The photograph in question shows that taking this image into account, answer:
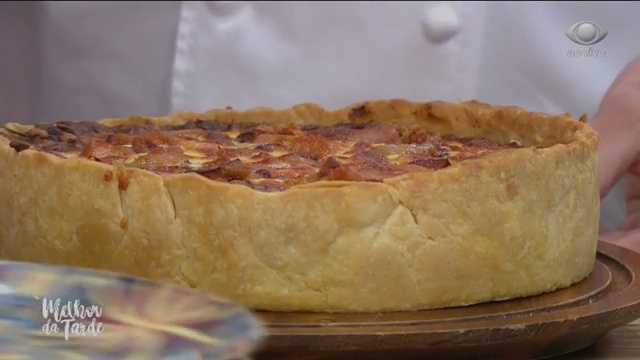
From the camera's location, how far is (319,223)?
1170 millimetres

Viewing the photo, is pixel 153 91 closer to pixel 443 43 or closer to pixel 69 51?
pixel 69 51

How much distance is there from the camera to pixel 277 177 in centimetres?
136

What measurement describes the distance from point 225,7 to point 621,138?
87cm

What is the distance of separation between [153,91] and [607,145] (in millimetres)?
1058

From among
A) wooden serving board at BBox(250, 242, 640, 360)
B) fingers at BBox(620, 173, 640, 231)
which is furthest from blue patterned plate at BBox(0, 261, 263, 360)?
fingers at BBox(620, 173, 640, 231)

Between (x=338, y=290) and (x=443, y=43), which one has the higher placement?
(x=443, y=43)

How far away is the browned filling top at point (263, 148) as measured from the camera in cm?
136

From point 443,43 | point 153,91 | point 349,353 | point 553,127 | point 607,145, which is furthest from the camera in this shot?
point 153,91

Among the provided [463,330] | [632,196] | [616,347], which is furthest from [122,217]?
[632,196]

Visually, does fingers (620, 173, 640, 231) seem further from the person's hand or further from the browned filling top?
the browned filling top

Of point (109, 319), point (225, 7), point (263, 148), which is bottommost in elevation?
point (109, 319)

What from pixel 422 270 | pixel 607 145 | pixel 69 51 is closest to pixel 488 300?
pixel 422 270

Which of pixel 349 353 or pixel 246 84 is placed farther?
pixel 246 84

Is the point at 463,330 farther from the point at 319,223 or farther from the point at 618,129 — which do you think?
the point at 618,129
